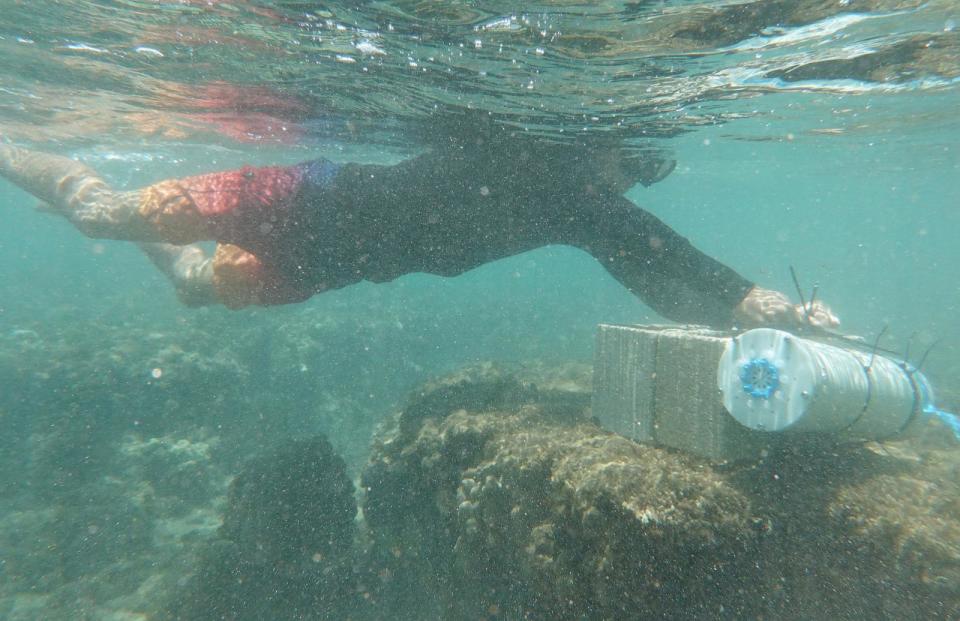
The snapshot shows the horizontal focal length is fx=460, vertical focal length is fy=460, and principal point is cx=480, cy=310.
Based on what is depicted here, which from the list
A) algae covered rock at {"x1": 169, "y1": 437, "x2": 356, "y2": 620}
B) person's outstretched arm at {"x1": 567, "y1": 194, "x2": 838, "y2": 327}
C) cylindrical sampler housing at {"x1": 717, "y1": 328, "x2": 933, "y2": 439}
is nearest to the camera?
cylindrical sampler housing at {"x1": 717, "y1": 328, "x2": 933, "y2": 439}

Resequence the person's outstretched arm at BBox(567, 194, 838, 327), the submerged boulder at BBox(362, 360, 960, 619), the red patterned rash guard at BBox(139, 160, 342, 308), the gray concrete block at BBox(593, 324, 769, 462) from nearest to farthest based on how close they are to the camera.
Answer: the submerged boulder at BBox(362, 360, 960, 619) < the gray concrete block at BBox(593, 324, 769, 462) < the person's outstretched arm at BBox(567, 194, 838, 327) < the red patterned rash guard at BBox(139, 160, 342, 308)

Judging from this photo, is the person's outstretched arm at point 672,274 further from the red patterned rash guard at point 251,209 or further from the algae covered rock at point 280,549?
the algae covered rock at point 280,549

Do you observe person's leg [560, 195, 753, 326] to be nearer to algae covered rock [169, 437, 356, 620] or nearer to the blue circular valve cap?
the blue circular valve cap

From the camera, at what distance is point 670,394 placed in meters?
4.06

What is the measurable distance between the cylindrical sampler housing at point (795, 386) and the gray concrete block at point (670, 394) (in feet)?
0.57

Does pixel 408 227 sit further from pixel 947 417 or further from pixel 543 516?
pixel 947 417

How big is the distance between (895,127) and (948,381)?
1101 cm

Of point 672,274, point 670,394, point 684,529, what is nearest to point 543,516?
point 684,529

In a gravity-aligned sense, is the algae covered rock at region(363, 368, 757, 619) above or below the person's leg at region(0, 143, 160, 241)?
below

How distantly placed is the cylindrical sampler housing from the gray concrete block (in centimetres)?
17

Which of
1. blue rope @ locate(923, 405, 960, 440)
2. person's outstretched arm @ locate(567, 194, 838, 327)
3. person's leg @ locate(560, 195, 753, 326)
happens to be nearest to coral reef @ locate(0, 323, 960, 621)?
blue rope @ locate(923, 405, 960, 440)

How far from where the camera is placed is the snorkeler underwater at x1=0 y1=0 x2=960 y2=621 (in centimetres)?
332

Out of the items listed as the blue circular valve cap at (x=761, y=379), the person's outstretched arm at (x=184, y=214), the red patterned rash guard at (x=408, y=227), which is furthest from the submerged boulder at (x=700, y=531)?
the person's outstretched arm at (x=184, y=214)

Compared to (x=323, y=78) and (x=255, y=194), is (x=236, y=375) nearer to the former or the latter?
(x=323, y=78)
